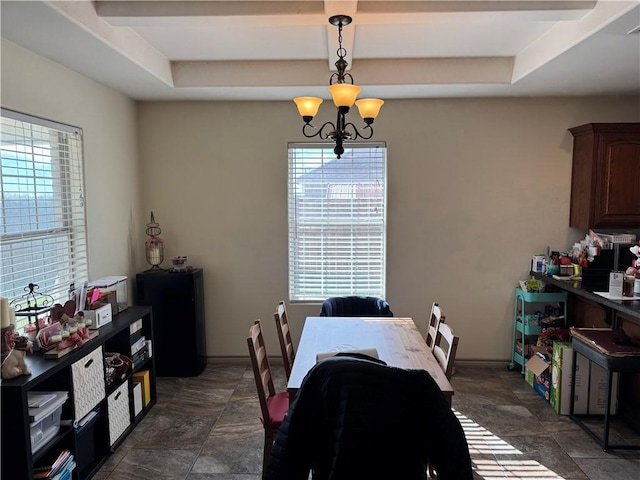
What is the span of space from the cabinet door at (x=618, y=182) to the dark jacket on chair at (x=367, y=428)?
297 cm

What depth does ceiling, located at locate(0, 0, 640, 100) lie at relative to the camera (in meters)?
2.42

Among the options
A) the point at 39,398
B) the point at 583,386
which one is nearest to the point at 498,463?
the point at 583,386

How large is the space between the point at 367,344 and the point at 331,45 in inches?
75.1

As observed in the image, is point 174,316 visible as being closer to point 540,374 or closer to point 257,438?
point 257,438

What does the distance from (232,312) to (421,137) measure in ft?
7.88

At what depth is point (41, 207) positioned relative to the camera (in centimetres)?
285

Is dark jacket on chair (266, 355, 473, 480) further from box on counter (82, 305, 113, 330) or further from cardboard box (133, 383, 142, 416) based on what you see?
cardboard box (133, 383, 142, 416)

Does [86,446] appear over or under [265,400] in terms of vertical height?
under

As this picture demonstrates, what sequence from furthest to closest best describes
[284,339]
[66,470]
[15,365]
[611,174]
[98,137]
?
[611,174]
[98,137]
[284,339]
[66,470]
[15,365]

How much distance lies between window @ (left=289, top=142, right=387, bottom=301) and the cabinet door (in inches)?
70.4

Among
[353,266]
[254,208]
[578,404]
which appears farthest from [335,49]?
[578,404]

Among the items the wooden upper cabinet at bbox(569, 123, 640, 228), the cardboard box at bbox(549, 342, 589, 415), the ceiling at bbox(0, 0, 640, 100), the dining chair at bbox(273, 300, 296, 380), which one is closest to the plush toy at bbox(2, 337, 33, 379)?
the dining chair at bbox(273, 300, 296, 380)

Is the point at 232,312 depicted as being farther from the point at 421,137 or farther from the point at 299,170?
the point at 421,137

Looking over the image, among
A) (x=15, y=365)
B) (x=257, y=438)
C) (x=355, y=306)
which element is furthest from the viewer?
(x=355, y=306)
